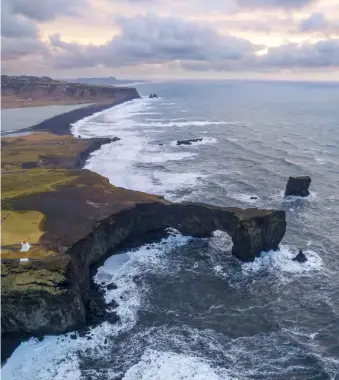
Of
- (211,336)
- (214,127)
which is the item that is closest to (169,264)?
(211,336)

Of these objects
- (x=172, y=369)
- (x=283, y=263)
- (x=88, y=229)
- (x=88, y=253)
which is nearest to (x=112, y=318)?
(x=172, y=369)

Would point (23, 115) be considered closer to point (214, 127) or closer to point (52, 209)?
point (214, 127)

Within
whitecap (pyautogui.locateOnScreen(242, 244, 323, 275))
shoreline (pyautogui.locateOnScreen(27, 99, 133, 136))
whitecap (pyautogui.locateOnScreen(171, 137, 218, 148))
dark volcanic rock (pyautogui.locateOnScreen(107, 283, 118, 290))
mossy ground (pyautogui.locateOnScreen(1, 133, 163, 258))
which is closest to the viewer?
mossy ground (pyautogui.locateOnScreen(1, 133, 163, 258))

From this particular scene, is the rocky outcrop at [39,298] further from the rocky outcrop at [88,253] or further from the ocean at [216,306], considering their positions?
the ocean at [216,306]

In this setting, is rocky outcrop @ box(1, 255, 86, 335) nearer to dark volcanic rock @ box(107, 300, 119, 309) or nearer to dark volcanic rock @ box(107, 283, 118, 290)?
dark volcanic rock @ box(107, 300, 119, 309)

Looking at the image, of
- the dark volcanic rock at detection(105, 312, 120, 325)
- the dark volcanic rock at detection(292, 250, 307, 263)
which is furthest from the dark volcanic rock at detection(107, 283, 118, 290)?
the dark volcanic rock at detection(292, 250, 307, 263)

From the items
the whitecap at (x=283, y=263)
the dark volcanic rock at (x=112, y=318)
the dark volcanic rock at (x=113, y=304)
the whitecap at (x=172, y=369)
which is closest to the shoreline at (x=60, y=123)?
the whitecap at (x=283, y=263)

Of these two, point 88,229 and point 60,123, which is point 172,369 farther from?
point 60,123
